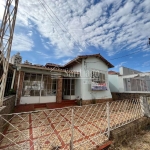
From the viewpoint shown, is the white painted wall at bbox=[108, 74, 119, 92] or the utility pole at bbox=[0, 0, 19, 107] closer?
the utility pole at bbox=[0, 0, 19, 107]

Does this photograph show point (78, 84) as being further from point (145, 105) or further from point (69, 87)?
point (145, 105)

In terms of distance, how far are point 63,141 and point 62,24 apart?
22.3 ft

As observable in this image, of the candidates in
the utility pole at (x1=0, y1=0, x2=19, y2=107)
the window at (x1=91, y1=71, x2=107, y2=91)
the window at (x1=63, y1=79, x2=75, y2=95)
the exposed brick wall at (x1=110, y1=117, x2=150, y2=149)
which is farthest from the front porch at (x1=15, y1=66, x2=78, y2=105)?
the exposed brick wall at (x1=110, y1=117, x2=150, y2=149)

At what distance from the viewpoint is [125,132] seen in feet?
10.1

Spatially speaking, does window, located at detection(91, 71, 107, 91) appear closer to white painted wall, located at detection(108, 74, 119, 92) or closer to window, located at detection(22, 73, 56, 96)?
white painted wall, located at detection(108, 74, 119, 92)

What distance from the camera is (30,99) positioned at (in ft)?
22.7

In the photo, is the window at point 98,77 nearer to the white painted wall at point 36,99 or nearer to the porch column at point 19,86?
the white painted wall at point 36,99

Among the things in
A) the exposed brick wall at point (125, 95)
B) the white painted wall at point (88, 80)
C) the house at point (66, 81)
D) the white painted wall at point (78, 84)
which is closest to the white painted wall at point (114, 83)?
the exposed brick wall at point (125, 95)

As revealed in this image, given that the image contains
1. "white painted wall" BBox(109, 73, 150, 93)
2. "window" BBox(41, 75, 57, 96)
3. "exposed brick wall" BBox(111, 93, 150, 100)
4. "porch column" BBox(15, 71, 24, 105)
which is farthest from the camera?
"white painted wall" BBox(109, 73, 150, 93)

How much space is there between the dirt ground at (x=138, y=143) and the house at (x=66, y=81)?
5.75m

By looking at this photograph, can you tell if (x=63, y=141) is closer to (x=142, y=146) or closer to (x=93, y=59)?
(x=142, y=146)

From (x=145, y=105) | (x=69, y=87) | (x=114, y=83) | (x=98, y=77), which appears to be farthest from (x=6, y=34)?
(x=114, y=83)

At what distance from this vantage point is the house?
22.7 feet

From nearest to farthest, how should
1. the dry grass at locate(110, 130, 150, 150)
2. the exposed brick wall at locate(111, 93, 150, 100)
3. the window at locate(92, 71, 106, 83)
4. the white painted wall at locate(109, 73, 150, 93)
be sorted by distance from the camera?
the dry grass at locate(110, 130, 150, 150)
the window at locate(92, 71, 106, 83)
the exposed brick wall at locate(111, 93, 150, 100)
the white painted wall at locate(109, 73, 150, 93)
